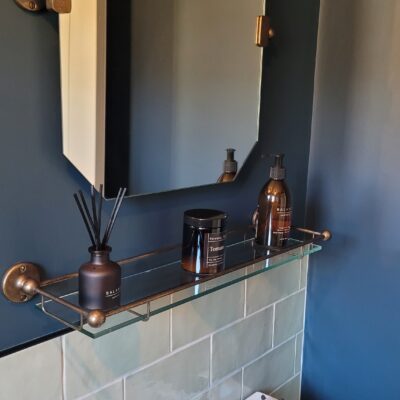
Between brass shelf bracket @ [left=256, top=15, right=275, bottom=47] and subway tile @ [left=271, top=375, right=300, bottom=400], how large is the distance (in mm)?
850

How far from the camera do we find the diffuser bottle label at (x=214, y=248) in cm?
88

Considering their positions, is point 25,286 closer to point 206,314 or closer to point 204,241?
point 204,241

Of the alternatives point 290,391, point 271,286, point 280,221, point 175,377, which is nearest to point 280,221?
point 280,221

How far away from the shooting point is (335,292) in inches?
52.2

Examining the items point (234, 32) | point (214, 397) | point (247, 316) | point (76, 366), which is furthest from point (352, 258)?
Answer: point (76, 366)

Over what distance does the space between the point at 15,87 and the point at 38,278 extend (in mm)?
281

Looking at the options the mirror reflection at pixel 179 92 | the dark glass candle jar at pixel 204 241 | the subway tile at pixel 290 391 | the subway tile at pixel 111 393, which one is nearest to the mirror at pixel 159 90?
the mirror reflection at pixel 179 92

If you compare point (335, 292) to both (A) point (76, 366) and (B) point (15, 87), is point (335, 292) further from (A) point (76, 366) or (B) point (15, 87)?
(B) point (15, 87)

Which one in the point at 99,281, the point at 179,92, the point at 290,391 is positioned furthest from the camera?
the point at 290,391

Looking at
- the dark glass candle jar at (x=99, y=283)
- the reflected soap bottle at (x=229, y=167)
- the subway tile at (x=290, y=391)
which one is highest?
the reflected soap bottle at (x=229, y=167)

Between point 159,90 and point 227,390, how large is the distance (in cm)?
69

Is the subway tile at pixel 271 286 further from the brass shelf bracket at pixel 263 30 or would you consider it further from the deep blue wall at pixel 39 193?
the brass shelf bracket at pixel 263 30

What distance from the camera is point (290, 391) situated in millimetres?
1402

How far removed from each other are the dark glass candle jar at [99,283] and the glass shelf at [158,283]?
19 mm
